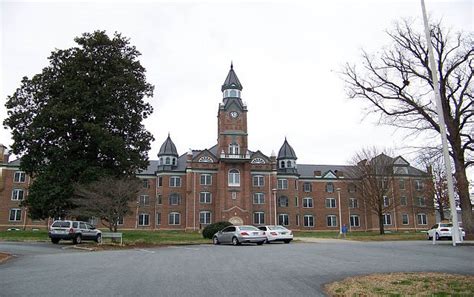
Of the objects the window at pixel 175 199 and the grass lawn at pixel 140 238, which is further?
the window at pixel 175 199

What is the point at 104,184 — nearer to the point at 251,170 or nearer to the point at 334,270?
the point at 334,270

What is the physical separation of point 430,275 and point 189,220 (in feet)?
162

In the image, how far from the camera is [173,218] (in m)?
60.7

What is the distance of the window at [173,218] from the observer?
6044cm

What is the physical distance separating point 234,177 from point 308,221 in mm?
16382

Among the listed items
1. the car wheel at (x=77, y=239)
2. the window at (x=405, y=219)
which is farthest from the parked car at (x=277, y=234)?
the window at (x=405, y=219)

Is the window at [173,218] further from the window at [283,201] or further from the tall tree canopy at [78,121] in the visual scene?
the tall tree canopy at [78,121]

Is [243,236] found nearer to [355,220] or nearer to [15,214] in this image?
[15,214]

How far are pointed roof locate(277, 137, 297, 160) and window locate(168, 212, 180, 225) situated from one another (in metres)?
18.6

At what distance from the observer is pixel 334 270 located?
1164 centimetres

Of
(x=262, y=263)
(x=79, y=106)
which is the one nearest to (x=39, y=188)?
(x=79, y=106)

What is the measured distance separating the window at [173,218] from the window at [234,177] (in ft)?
31.5

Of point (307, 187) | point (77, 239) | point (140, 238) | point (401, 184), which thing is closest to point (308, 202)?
point (307, 187)

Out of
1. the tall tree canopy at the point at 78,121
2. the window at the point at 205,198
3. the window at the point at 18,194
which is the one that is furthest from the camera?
the window at the point at 18,194
